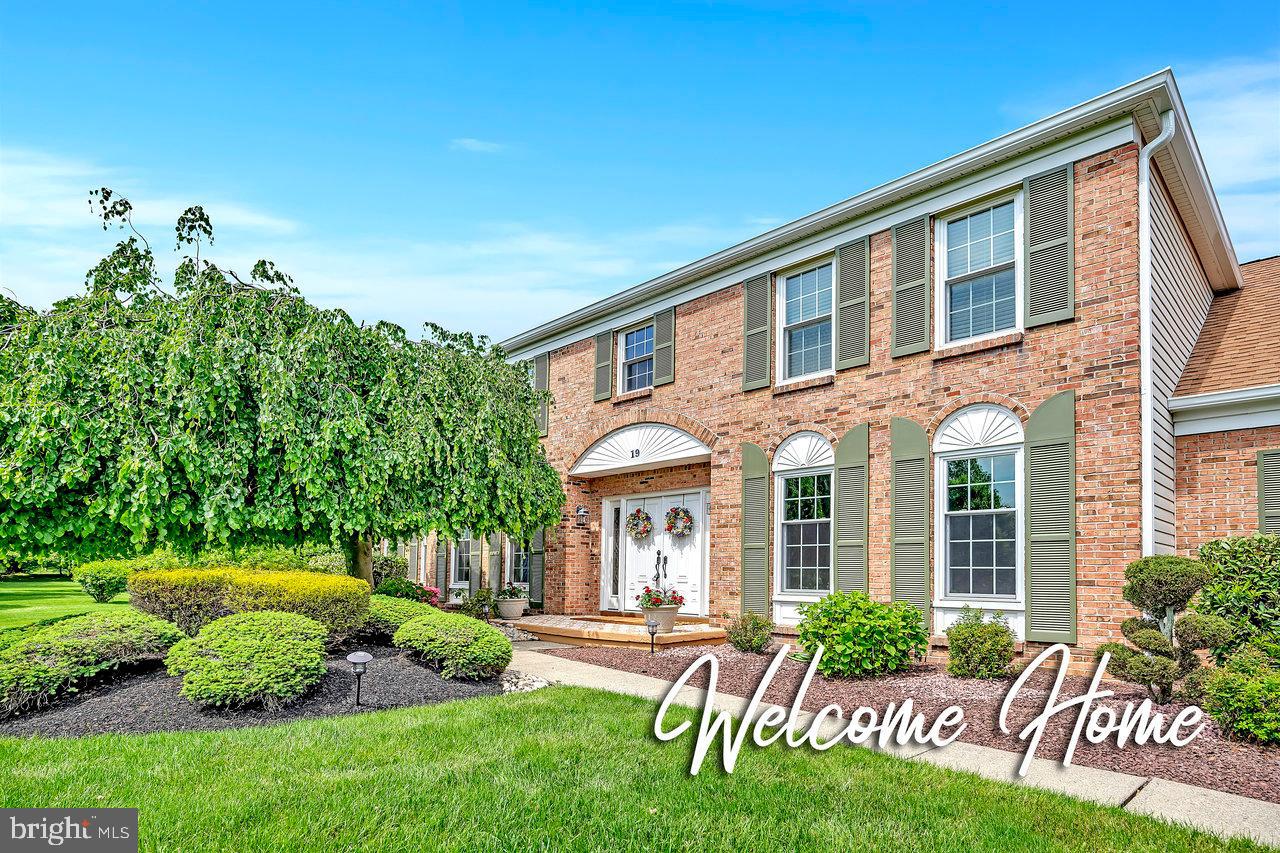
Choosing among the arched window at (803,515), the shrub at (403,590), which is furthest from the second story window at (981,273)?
the shrub at (403,590)

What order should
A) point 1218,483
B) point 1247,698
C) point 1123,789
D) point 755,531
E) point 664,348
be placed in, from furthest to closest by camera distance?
point 664,348 → point 755,531 → point 1218,483 → point 1247,698 → point 1123,789

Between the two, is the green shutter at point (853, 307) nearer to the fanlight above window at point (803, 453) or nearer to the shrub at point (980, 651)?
the fanlight above window at point (803, 453)

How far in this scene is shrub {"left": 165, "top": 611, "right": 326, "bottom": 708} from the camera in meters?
6.52

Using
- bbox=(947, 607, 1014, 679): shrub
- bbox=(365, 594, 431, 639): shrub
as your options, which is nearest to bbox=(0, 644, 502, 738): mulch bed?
bbox=(365, 594, 431, 639): shrub

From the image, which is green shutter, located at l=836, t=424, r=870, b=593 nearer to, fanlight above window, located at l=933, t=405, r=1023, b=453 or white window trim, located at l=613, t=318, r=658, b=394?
fanlight above window, located at l=933, t=405, r=1023, b=453

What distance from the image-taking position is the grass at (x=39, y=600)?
1548 cm

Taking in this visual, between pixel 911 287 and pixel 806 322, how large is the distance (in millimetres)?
1675

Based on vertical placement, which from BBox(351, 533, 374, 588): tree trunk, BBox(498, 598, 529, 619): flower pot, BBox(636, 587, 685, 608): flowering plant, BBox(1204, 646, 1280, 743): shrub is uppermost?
BBox(351, 533, 374, 588): tree trunk

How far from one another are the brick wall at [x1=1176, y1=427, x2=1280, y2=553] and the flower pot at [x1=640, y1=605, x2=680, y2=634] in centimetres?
618

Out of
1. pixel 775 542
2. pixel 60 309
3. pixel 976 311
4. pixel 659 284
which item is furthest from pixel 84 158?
pixel 976 311

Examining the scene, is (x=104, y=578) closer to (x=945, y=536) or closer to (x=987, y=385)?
(x=945, y=536)

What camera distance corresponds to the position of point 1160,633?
6668 mm

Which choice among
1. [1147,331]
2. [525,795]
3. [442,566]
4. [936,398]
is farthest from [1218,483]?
[442,566]

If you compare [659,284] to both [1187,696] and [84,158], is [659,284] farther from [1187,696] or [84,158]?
[1187,696]
